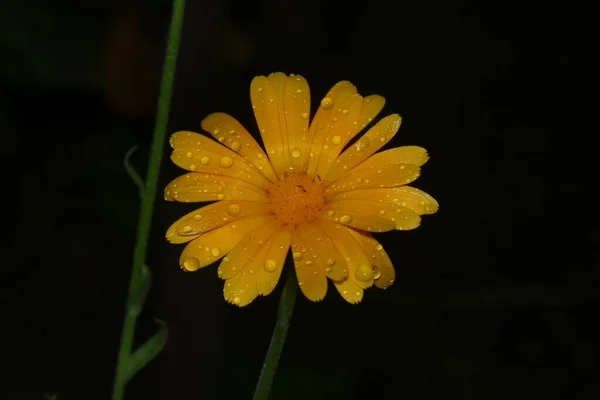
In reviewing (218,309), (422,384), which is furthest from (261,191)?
(422,384)

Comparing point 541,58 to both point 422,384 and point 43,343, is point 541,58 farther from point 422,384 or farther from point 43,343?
point 43,343

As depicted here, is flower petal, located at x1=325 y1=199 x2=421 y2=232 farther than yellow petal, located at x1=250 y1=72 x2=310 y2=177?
No

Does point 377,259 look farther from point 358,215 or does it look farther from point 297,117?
point 297,117

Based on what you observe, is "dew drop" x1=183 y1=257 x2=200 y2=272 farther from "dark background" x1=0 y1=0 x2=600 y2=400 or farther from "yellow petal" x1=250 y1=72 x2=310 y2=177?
"dark background" x1=0 y1=0 x2=600 y2=400

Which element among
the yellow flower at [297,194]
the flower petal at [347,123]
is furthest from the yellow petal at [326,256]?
the flower petal at [347,123]

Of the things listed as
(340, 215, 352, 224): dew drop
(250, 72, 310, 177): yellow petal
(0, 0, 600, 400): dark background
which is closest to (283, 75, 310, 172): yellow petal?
(250, 72, 310, 177): yellow petal

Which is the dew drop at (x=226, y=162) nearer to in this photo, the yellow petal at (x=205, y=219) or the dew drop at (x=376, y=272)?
the yellow petal at (x=205, y=219)
